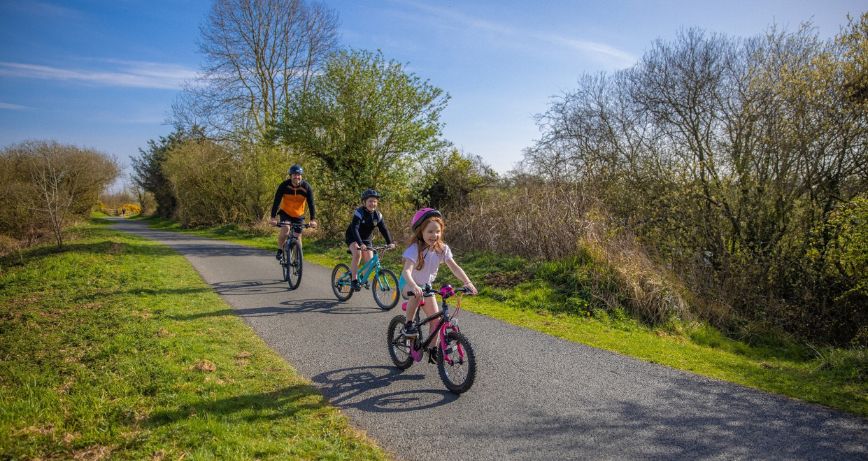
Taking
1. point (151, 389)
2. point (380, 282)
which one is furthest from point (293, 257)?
point (151, 389)

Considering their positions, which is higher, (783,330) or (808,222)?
(808,222)

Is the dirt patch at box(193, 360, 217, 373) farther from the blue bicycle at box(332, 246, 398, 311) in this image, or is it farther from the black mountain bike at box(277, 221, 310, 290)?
the black mountain bike at box(277, 221, 310, 290)

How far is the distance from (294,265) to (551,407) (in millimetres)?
6512

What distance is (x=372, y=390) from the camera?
4.35 meters

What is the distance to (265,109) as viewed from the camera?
2545cm

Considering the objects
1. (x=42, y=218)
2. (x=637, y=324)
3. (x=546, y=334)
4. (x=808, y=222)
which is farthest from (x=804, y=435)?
(x=42, y=218)

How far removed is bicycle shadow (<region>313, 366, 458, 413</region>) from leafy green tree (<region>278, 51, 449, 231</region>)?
42.2ft

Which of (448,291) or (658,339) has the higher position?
(448,291)

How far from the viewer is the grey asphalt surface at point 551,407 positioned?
340cm

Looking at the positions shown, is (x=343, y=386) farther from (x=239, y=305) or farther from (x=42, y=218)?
(x=42, y=218)

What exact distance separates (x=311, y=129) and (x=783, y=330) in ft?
50.2

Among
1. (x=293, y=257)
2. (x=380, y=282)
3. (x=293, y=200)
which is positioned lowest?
(x=380, y=282)

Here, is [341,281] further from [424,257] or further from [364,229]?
[424,257]

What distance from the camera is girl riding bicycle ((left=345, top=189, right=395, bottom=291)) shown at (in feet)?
24.1
